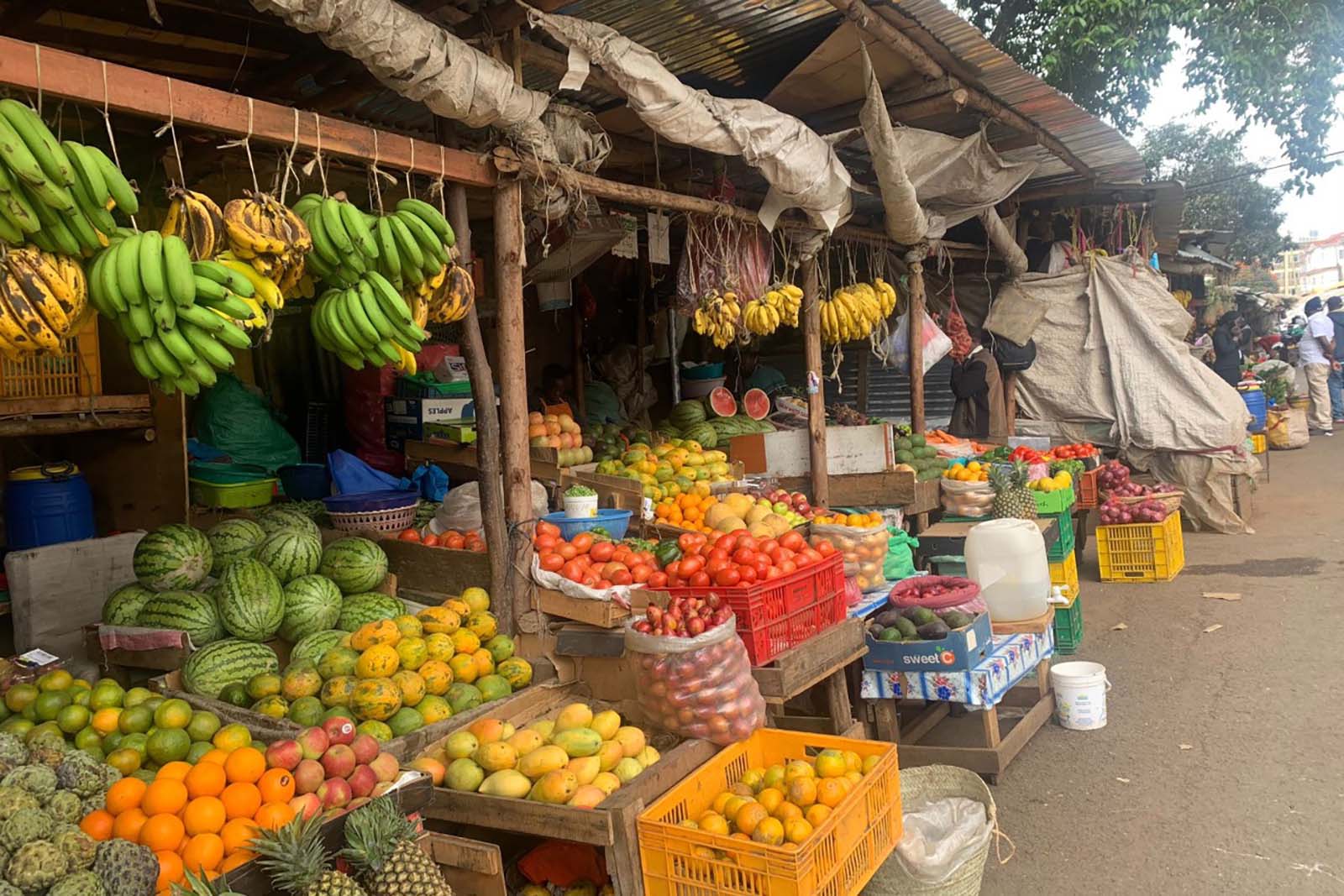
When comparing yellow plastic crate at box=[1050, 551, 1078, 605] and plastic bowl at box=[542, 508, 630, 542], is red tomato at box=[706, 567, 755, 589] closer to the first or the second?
plastic bowl at box=[542, 508, 630, 542]

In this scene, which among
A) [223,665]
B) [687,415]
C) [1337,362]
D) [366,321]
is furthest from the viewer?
[1337,362]

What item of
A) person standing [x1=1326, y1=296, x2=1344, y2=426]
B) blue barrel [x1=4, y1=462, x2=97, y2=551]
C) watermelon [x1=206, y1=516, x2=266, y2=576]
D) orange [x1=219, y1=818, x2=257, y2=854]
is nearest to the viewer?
orange [x1=219, y1=818, x2=257, y2=854]

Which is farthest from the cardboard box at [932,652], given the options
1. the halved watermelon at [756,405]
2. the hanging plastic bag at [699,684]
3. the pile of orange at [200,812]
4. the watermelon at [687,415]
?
the halved watermelon at [756,405]

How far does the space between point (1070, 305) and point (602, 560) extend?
773 centimetres

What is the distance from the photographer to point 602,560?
430 cm

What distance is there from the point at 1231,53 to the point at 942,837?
12.8 metres

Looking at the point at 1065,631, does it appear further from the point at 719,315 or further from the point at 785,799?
the point at 785,799

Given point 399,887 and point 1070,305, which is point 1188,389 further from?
point 399,887

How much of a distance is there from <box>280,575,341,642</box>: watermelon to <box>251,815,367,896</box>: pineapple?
68.5 inches

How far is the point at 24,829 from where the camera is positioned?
7.09 ft

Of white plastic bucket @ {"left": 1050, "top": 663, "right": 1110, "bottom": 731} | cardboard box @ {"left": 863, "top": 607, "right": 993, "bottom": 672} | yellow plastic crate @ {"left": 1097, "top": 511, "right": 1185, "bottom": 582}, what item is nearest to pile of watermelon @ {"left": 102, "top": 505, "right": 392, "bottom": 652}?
cardboard box @ {"left": 863, "top": 607, "right": 993, "bottom": 672}

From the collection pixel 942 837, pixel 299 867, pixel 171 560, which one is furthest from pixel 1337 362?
pixel 299 867

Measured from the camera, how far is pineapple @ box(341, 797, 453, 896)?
239cm

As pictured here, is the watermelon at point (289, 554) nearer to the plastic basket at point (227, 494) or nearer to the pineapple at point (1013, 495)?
the plastic basket at point (227, 494)
